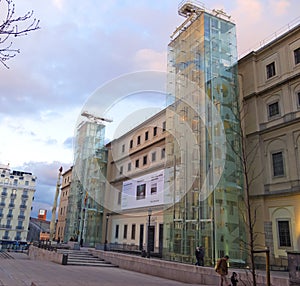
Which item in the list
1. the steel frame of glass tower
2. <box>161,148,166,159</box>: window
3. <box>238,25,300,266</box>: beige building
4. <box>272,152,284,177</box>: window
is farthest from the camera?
the steel frame of glass tower

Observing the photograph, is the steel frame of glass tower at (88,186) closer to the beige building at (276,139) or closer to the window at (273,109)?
the beige building at (276,139)

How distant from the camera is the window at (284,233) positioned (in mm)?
17234

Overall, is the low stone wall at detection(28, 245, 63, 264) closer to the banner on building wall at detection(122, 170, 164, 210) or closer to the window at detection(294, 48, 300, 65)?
the banner on building wall at detection(122, 170, 164, 210)

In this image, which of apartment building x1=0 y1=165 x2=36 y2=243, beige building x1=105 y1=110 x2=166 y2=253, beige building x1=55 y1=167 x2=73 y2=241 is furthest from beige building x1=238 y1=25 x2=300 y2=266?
apartment building x1=0 y1=165 x2=36 y2=243

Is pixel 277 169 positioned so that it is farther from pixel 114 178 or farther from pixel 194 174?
pixel 114 178

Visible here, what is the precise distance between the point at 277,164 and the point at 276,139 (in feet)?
5.04

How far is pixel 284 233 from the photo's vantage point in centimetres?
1761

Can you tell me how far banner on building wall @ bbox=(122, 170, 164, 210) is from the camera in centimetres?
2687

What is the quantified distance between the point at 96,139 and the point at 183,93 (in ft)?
72.8

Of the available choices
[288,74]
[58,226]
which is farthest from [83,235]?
[288,74]

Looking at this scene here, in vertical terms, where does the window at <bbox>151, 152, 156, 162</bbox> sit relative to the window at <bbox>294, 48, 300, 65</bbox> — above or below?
below

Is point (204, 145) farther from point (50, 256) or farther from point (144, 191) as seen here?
point (50, 256)

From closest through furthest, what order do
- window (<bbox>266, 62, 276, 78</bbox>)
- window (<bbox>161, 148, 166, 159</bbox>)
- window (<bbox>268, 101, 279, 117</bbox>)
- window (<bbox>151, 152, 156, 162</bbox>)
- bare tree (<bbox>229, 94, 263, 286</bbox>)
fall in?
bare tree (<bbox>229, 94, 263, 286</bbox>) → window (<bbox>268, 101, 279, 117</bbox>) → window (<bbox>266, 62, 276, 78</bbox>) → window (<bbox>161, 148, 166, 159</bbox>) → window (<bbox>151, 152, 156, 162</bbox>)

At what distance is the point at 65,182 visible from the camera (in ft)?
196
